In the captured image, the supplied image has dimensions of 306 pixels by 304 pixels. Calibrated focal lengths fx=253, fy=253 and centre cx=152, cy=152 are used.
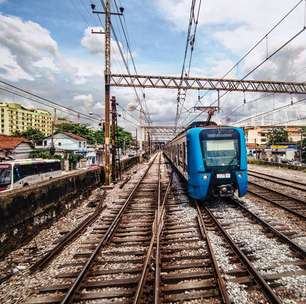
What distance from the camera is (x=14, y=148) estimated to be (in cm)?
3653

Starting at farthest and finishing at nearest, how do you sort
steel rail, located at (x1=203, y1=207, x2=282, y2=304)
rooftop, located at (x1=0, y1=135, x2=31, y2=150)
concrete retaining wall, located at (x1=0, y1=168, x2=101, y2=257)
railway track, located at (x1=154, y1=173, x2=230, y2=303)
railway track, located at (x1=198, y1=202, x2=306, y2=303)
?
rooftop, located at (x1=0, y1=135, x2=31, y2=150), concrete retaining wall, located at (x1=0, y1=168, x2=101, y2=257), railway track, located at (x1=198, y1=202, x2=306, y2=303), railway track, located at (x1=154, y1=173, x2=230, y2=303), steel rail, located at (x1=203, y1=207, x2=282, y2=304)

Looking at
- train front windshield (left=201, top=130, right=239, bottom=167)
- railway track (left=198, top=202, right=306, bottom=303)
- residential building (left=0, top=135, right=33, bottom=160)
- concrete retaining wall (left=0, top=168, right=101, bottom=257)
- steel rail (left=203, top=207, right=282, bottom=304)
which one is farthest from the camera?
residential building (left=0, top=135, right=33, bottom=160)

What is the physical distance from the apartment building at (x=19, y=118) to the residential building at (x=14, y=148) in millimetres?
80920

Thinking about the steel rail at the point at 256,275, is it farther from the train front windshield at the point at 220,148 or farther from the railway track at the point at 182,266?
the train front windshield at the point at 220,148

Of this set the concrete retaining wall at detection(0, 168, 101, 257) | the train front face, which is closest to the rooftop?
the concrete retaining wall at detection(0, 168, 101, 257)

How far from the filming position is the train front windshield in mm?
8992

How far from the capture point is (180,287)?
4.10 metres

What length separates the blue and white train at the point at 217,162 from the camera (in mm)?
8836

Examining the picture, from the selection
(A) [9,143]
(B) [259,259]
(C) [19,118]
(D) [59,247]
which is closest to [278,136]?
(A) [9,143]

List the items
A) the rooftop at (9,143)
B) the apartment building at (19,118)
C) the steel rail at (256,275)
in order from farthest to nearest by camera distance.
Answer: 1. the apartment building at (19,118)
2. the rooftop at (9,143)
3. the steel rail at (256,275)

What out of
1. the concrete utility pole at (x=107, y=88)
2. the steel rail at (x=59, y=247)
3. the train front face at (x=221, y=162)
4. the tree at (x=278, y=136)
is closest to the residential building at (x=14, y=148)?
the concrete utility pole at (x=107, y=88)

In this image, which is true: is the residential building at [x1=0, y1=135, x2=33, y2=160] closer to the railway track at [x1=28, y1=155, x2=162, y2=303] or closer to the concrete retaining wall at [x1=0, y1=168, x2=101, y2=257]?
the concrete retaining wall at [x1=0, y1=168, x2=101, y2=257]

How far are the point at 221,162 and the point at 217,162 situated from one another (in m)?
0.15

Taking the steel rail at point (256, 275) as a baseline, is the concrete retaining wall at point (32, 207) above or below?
above
